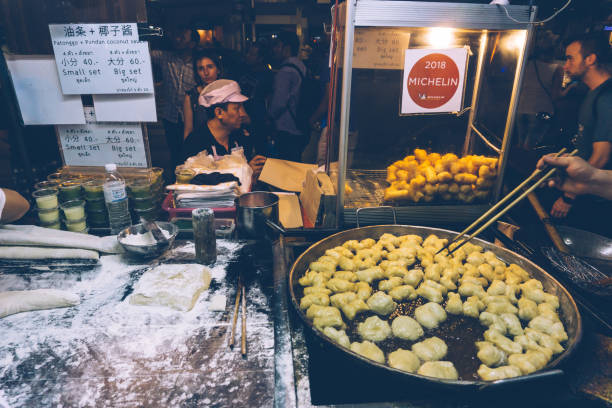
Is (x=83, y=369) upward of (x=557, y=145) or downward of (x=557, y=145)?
downward

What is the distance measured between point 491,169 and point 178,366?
264cm

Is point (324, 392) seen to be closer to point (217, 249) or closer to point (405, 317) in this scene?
point (405, 317)

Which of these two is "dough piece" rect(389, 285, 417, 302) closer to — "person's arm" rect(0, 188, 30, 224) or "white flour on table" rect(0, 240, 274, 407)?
"white flour on table" rect(0, 240, 274, 407)

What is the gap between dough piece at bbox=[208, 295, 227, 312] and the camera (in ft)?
5.85

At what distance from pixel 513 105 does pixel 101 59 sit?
3.06m

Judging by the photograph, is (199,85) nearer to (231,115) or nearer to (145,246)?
(231,115)

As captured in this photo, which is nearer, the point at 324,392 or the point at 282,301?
the point at 324,392

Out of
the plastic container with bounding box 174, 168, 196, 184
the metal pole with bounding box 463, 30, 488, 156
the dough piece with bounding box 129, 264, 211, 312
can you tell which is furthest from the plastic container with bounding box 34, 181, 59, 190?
the metal pole with bounding box 463, 30, 488, 156

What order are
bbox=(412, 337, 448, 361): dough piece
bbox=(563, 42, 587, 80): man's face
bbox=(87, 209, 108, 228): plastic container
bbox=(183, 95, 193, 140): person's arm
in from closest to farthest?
bbox=(412, 337, 448, 361): dough piece → bbox=(87, 209, 108, 228): plastic container → bbox=(563, 42, 587, 80): man's face → bbox=(183, 95, 193, 140): person's arm

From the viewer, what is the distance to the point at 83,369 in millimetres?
1455

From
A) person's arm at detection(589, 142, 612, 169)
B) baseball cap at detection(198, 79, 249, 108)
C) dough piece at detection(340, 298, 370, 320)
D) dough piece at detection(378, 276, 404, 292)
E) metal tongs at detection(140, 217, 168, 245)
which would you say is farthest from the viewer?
baseball cap at detection(198, 79, 249, 108)

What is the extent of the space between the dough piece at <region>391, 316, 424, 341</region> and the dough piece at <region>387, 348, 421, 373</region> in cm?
12

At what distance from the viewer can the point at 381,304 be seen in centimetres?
196

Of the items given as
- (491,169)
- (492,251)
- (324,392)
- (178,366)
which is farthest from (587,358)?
(178,366)
